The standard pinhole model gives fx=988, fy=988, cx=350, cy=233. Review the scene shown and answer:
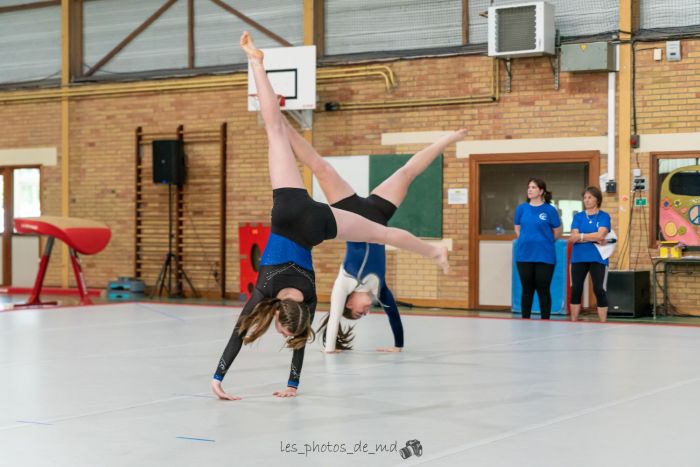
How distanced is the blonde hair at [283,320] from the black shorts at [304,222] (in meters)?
0.46

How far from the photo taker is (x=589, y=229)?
1062 cm

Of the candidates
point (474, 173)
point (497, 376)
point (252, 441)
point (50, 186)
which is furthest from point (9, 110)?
point (252, 441)

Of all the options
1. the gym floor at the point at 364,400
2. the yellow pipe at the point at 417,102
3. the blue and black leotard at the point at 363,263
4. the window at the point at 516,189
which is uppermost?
the yellow pipe at the point at 417,102

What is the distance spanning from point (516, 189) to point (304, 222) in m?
7.60

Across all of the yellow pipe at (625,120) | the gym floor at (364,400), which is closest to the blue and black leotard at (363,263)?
the gym floor at (364,400)

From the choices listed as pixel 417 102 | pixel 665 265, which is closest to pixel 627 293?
pixel 665 265

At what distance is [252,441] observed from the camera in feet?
15.2

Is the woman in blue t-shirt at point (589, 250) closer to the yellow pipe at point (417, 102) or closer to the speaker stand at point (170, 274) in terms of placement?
the yellow pipe at point (417, 102)

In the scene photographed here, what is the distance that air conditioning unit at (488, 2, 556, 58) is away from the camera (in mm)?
12242

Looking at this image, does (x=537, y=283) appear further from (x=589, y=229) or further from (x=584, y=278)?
(x=589, y=229)

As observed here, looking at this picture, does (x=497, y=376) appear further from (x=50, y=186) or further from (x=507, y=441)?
(x=50, y=186)

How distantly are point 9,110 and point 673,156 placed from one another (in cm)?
1102

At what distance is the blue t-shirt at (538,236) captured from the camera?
10789 millimetres

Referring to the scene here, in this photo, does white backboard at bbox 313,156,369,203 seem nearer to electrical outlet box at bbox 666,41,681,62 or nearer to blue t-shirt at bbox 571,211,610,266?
blue t-shirt at bbox 571,211,610,266
